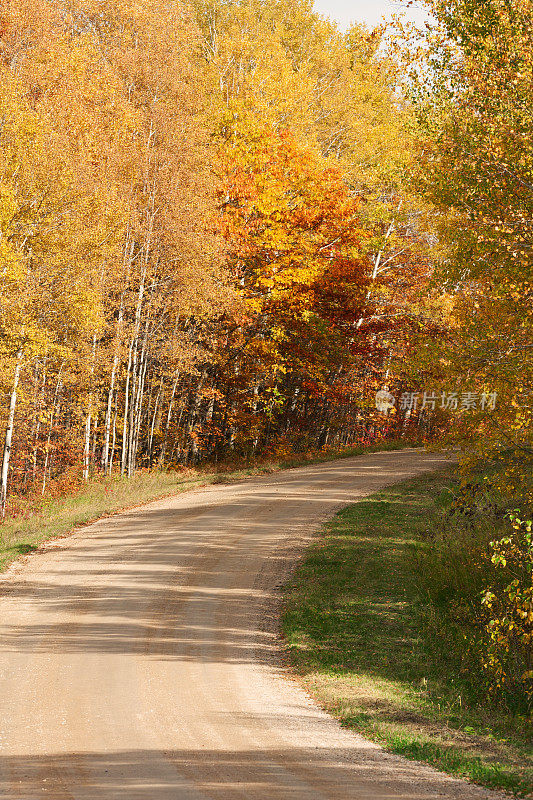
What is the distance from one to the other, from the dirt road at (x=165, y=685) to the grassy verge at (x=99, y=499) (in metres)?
0.88

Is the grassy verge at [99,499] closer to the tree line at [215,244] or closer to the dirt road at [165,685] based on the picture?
the dirt road at [165,685]

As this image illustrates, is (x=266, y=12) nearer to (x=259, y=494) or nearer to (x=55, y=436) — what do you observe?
(x=55, y=436)

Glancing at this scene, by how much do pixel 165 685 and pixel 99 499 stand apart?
45.2ft

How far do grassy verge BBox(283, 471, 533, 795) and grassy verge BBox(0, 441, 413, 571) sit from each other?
6.36 meters

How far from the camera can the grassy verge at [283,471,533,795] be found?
25.9 ft

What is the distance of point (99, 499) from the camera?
74.2 ft

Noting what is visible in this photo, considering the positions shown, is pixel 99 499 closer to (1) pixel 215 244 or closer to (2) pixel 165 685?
(1) pixel 215 244

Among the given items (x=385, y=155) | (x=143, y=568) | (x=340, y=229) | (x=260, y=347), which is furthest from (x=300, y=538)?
(x=385, y=155)

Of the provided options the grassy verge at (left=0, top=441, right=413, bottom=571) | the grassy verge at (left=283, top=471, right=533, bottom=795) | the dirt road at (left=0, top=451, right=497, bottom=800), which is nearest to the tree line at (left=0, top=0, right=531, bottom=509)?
the grassy verge at (left=0, top=441, right=413, bottom=571)

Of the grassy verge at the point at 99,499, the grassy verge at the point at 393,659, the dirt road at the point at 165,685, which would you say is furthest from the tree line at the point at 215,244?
the dirt road at the point at 165,685

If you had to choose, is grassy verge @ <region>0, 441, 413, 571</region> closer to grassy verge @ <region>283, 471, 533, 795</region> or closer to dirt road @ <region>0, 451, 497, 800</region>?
dirt road @ <region>0, 451, 497, 800</region>

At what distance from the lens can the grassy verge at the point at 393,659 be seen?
7.89m

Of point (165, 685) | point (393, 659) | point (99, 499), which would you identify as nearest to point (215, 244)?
point (99, 499)

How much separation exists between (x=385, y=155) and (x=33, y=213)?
20.3 metres
